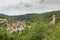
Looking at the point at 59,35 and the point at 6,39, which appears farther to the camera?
the point at 6,39

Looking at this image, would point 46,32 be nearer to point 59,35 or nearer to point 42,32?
point 42,32

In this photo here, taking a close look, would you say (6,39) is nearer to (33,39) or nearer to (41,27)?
(33,39)

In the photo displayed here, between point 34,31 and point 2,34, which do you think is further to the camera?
point 34,31

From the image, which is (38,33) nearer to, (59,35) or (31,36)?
(31,36)

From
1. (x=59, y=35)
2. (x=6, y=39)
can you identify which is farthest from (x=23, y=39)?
(x=59, y=35)

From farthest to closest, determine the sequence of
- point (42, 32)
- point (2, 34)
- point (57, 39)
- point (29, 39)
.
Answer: point (42, 32) → point (29, 39) → point (2, 34) → point (57, 39)

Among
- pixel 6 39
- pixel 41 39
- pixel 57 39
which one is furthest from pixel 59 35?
pixel 6 39

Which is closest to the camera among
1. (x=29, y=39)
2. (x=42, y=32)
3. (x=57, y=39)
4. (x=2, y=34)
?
(x=57, y=39)

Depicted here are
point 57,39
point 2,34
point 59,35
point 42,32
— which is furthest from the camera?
point 42,32

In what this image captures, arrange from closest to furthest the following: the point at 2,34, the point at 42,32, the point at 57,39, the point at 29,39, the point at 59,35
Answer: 1. the point at 57,39
2. the point at 59,35
3. the point at 2,34
4. the point at 29,39
5. the point at 42,32
